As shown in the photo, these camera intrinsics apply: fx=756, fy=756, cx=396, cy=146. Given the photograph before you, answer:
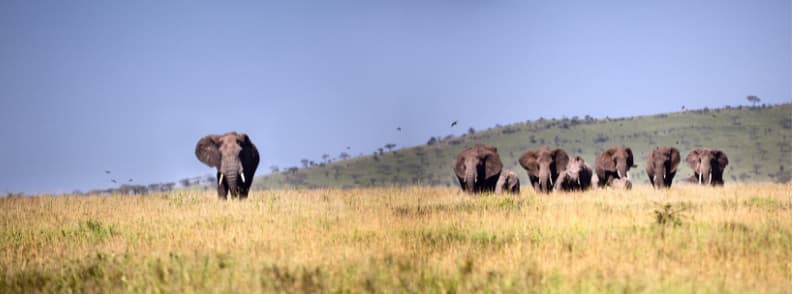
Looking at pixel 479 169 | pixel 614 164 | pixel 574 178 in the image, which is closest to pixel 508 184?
pixel 574 178

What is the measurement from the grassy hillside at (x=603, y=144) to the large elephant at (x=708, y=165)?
8519 cm

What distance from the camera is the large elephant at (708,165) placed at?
33.7 meters

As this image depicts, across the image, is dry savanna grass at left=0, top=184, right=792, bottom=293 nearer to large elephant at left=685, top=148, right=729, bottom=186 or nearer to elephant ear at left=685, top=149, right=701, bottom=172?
large elephant at left=685, top=148, right=729, bottom=186

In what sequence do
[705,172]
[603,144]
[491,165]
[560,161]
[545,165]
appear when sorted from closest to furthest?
[491,165], [545,165], [560,161], [705,172], [603,144]

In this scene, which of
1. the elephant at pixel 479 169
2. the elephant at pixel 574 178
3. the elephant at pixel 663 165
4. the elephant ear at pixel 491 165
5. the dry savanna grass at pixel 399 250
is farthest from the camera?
the elephant at pixel 663 165

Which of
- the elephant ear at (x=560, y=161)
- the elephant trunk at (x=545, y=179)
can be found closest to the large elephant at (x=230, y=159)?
the elephant trunk at (x=545, y=179)

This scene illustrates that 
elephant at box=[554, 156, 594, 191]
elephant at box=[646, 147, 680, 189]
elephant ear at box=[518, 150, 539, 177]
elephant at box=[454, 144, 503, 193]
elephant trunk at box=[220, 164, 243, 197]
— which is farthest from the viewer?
elephant at box=[646, 147, 680, 189]

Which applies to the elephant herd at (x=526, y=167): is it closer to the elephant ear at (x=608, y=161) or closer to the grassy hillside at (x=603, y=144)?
the elephant ear at (x=608, y=161)

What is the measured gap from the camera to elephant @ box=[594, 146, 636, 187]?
34.0 metres

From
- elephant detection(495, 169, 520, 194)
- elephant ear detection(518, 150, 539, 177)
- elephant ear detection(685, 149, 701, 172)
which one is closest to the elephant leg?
elephant detection(495, 169, 520, 194)

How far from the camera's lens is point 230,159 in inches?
912

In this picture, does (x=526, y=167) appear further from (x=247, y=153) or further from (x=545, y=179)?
(x=247, y=153)

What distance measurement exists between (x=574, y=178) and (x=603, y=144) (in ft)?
395

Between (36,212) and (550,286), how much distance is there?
1412 centimetres
